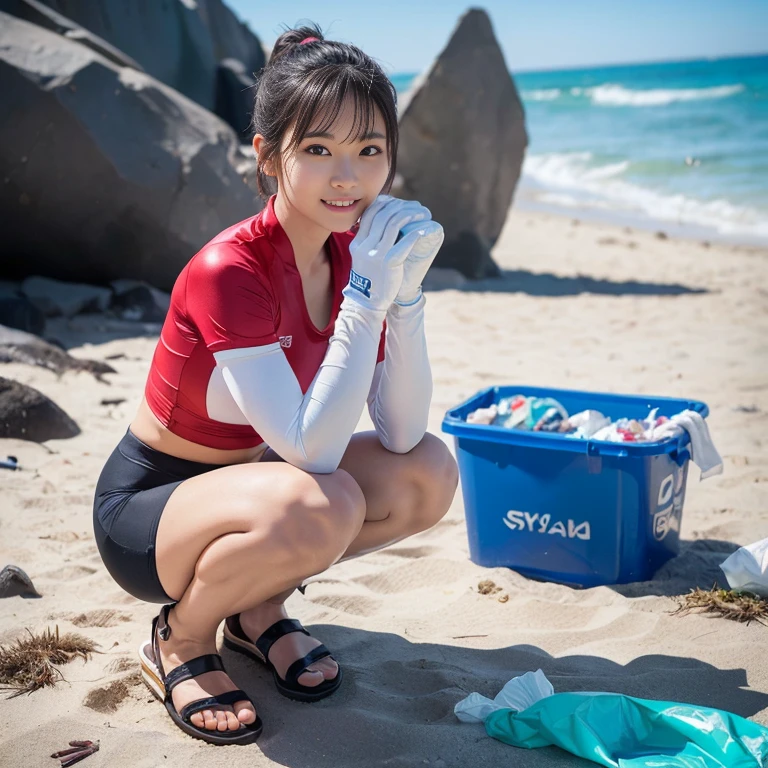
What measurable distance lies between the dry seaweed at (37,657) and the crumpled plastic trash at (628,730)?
3.10 feet

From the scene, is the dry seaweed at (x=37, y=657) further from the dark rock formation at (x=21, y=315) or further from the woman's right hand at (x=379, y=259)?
the dark rock formation at (x=21, y=315)

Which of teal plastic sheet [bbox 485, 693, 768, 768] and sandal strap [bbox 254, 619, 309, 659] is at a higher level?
sandal strap [bbox 254, 619, 309, 659]

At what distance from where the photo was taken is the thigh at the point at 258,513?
6.08 feet

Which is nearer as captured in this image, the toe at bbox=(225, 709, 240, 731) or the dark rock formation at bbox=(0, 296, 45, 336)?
the toe at bbox=(225, 709, 240, 731)

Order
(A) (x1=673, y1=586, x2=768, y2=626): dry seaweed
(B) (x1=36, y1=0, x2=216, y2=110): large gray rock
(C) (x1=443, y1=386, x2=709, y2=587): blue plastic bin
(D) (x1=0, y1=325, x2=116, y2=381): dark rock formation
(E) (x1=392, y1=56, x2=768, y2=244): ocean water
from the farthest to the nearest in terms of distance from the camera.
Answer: (E) (x1=392, y1=56, x2=768, y2=244): ocean water, (B) (x1=36, y1=0, x2=216, y2=110): large gray rock, (D) (x1=0, y1=325, x2=116, y2=381): dark rock formation, (C) (x1=443, y1=386, x2=709, y2=587): blue plastic bin, (A) (x1=673, y1=586, x2=768, y2=626): dry seaweed

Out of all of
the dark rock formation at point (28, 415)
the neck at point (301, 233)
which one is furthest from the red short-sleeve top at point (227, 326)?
the dark rock formation at point (28, 415)

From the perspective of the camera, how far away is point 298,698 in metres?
2.07

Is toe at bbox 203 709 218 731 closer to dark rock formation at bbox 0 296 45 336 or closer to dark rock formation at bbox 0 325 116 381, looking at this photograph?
dark rock formation at bbox 0 325 116 381

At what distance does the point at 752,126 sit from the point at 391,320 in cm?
2097

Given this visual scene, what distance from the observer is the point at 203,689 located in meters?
1.97

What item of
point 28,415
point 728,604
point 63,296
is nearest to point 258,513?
point 728,604

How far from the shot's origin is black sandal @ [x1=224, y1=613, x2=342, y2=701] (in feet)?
6.80

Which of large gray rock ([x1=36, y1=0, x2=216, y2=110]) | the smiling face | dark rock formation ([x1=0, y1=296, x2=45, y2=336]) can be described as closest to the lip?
the smiling face

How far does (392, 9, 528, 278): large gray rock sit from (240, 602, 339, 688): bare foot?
18.1 feet
